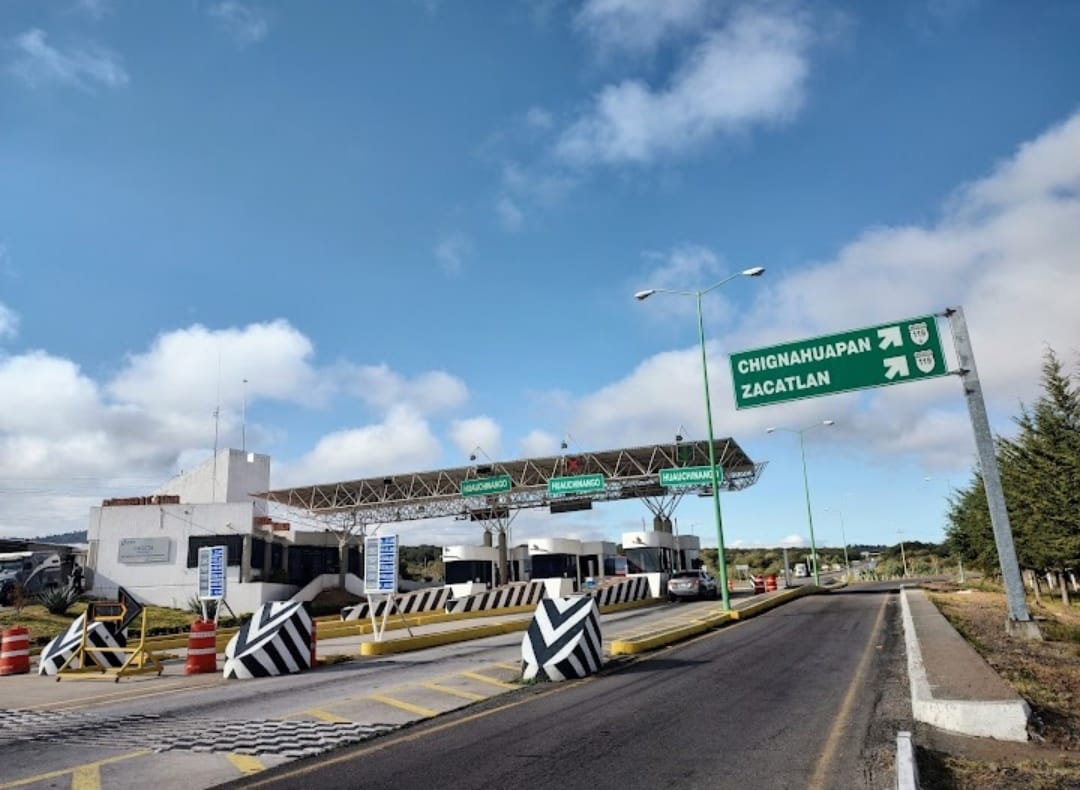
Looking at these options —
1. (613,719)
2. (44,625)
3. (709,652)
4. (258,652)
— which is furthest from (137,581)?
(613,719)

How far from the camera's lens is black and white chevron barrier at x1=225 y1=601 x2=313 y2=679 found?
1291 cm

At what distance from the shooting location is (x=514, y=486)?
50656 mm

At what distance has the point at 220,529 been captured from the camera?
4072 centimetres

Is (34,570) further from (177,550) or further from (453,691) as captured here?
(453,691)

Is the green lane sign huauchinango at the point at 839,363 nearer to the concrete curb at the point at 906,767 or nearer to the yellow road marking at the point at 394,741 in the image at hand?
the yellow road marking at the point at 394,741

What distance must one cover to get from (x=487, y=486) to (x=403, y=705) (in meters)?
35.5

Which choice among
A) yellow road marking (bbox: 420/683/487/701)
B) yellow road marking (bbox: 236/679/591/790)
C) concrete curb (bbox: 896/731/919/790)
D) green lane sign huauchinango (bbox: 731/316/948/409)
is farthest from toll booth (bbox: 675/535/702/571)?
concrete curb (bbox: 896/731/919/790)

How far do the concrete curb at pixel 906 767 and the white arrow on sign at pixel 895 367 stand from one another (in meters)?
11.8

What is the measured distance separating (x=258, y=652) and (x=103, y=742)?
18.1 feet

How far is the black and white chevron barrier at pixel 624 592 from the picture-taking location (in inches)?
1220

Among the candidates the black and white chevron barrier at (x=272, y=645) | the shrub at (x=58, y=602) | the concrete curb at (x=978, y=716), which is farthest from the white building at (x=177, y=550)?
the concrete curb at (x=978, y=716)

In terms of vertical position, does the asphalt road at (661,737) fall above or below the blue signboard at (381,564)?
below

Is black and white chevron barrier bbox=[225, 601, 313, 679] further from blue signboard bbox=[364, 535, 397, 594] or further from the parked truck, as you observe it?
the parked truck

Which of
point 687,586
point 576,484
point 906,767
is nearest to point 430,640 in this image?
point 906,767
